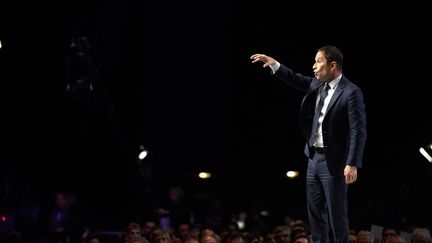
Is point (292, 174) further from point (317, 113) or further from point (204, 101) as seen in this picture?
point (317, 113)

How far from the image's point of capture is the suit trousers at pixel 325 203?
20.9ft

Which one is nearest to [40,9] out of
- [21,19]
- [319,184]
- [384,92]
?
[21,19]

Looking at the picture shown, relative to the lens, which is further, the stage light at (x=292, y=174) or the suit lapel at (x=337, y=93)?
the stage light at (x=292, y=174)

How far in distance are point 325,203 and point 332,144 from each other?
520 millimetres

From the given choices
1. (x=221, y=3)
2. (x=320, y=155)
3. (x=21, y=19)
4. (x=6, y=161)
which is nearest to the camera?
(x=320, y=155)

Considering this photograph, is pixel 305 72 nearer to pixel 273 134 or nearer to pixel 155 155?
pixel 273 134

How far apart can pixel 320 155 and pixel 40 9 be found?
933cm

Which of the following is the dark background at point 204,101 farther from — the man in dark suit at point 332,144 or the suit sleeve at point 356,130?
the suit sleeve at point 356,130

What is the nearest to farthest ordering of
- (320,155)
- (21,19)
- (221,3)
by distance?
(320,155), (21,19), (221,3)

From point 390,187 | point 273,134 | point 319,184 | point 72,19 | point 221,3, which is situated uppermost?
point 221,3

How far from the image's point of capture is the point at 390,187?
17.1m

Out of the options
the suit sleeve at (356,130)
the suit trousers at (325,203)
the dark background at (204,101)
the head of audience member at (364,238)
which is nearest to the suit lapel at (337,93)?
the suit sleeve at (356,130)

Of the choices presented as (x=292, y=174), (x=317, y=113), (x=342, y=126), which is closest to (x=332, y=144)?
(x=342, y=126)

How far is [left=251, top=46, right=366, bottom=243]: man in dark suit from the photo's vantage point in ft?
20.6
